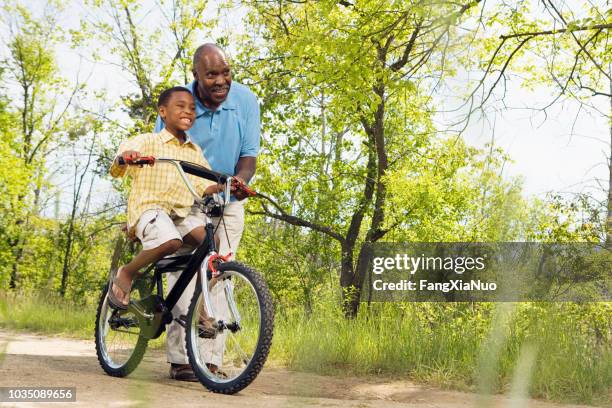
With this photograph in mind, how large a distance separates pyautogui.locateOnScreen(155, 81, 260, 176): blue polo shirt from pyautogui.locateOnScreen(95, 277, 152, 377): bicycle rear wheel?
0.94 m

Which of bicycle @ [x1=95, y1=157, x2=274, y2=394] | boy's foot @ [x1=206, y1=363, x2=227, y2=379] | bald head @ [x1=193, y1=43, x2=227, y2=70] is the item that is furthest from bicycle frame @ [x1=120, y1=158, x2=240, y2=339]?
bald head @ [x1=193, y1=43, x2=227, y2=70]

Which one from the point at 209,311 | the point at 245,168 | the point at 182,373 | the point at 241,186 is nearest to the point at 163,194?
the point at 241,186

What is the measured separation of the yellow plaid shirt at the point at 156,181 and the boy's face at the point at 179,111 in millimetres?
93

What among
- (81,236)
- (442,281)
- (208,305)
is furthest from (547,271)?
(81,236)

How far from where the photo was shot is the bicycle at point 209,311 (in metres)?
3.68

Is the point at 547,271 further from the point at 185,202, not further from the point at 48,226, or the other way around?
the point at 48,226

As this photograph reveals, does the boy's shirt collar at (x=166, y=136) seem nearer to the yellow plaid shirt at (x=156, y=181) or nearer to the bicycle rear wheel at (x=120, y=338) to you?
the yellow plaid shirt at (x=156, y=181)

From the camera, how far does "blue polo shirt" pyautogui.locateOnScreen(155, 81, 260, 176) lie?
15.5 ft

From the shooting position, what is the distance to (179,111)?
4.29 meters

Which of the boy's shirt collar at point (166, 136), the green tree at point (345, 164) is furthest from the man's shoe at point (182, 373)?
the green tree at point (345, 164)

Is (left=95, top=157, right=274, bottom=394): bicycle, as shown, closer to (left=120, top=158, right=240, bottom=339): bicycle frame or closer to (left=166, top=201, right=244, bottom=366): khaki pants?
(left=120, top=158, right=240, bottom=339): bicycle frame

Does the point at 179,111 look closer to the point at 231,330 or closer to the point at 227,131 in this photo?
the point at 227,131

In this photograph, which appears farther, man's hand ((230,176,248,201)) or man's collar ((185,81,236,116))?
man's collar ((185,81,236,116))

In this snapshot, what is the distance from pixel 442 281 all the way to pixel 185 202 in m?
10.7
